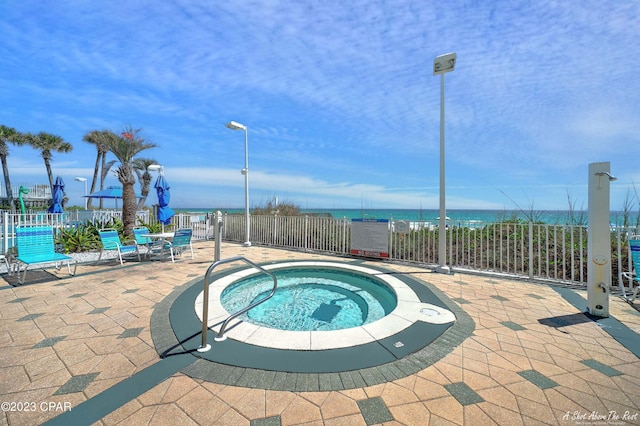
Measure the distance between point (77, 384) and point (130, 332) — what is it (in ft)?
2.90

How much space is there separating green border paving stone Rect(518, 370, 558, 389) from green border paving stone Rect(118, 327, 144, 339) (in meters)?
3.80

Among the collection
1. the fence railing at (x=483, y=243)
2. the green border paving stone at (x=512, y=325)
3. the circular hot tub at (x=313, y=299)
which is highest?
the fence railing at (x=483, y=243)

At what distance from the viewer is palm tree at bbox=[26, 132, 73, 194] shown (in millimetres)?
20844

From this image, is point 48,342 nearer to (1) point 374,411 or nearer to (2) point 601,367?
(1) point 374,411

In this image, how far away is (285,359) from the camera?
235 cm

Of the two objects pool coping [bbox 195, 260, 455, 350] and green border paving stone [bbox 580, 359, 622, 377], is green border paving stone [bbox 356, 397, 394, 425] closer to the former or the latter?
pool coping [bbox 195, 260, 455, 350]

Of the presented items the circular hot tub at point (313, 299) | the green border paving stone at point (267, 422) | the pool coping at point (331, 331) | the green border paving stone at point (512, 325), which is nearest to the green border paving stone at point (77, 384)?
the pool coping at point (331, 331)

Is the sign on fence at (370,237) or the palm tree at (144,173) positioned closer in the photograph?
the sign on fence at (370,237)

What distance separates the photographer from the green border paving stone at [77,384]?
6.33 feet

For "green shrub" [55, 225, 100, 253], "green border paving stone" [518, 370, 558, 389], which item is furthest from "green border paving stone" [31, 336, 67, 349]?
"green shrub" [55, 225, 100, 253]

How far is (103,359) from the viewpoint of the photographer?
2338mm

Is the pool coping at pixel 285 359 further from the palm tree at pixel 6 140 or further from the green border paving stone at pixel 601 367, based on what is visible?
the palm tree at pixel 6 140

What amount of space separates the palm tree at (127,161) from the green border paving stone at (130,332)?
7.55 m

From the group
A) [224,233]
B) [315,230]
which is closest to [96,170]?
[224,233]
